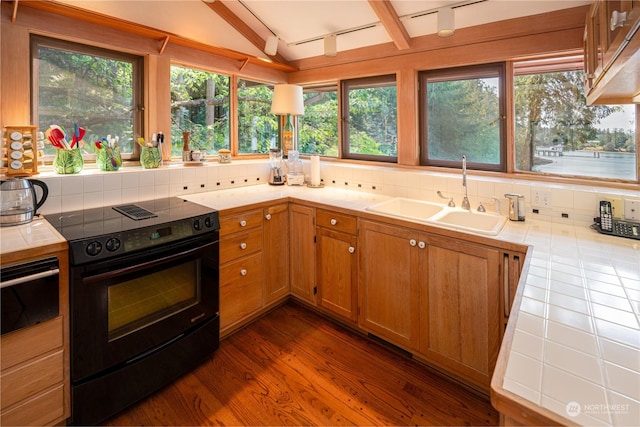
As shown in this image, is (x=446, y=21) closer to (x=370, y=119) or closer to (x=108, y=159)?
(x=370, y=119)

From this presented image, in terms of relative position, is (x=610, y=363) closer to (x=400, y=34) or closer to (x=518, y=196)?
(x=518, y=196)

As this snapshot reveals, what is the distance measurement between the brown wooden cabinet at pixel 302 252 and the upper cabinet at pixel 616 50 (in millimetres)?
1788

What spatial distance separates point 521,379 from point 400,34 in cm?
250

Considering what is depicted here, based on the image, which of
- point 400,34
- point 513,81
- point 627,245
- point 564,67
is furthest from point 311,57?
point 627,245

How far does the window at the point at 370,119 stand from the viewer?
9.78ft

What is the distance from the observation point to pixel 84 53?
7.37 ft

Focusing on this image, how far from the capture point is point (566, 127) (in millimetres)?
2133

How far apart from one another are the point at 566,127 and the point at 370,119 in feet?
5.04

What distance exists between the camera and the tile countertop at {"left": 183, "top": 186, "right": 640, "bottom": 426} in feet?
2.07

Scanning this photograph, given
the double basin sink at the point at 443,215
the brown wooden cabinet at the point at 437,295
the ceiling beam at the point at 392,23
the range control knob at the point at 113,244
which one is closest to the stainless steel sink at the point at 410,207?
the double basin sink at the point at 443,215

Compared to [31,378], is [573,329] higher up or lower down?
higher up

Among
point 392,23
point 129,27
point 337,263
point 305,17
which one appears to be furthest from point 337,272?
point 129,27

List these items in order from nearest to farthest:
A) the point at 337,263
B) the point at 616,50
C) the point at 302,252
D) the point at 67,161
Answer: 1. the point at 616,50
2. the point at 67,161
3. the point at 337,263
4. the point at 302,252

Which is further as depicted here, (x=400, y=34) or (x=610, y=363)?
(x=400, y=34)
